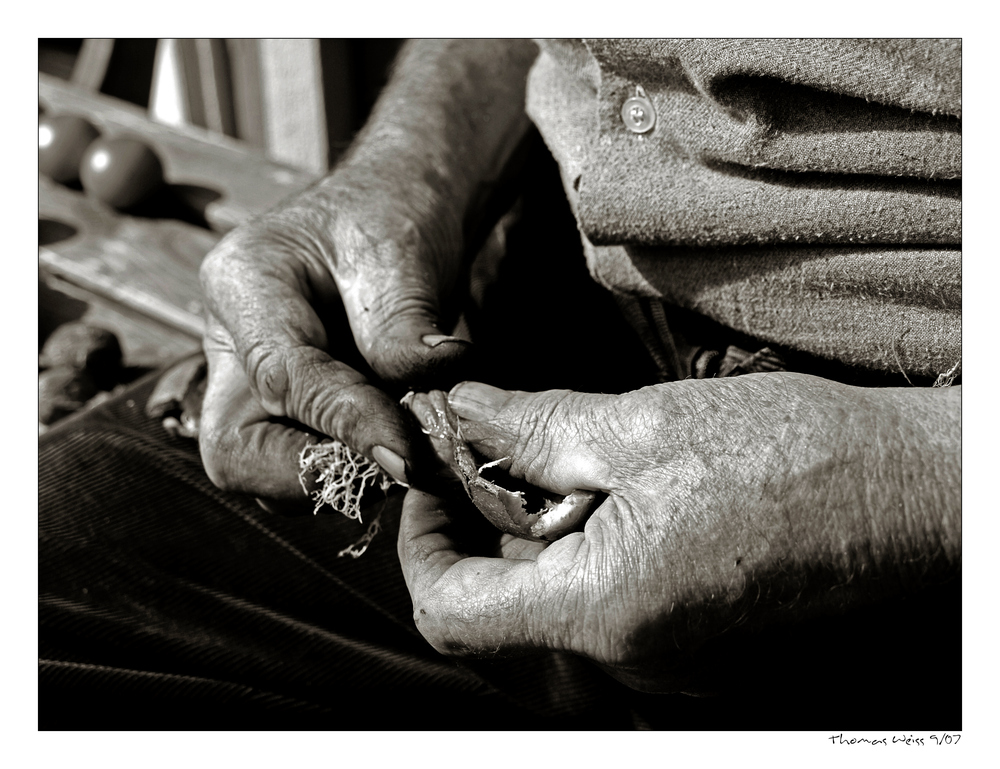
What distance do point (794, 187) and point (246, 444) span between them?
0.64 metres

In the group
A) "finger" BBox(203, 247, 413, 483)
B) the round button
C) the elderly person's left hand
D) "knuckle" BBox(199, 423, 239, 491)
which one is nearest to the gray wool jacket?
the round button

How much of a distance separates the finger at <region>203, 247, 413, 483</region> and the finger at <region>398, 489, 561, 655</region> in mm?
86

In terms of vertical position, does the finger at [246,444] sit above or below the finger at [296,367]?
below

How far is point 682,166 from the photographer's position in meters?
0.91

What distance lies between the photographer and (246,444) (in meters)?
0.95

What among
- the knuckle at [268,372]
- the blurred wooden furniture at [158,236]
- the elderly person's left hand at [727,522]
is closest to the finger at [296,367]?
the knuckle at [268,372]

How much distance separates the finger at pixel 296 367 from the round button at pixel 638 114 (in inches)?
15.6

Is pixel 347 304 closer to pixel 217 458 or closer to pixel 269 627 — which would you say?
pixel 217 458

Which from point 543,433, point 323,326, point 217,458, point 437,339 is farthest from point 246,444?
point 543,433

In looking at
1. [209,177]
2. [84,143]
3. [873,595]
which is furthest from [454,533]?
[84,143]

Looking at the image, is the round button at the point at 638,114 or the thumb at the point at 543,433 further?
the round button at the point at 638,114

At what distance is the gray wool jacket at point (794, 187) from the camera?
80 cm

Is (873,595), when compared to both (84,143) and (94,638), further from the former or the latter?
(84,143)

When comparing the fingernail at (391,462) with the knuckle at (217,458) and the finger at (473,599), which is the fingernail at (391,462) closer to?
the finger at (473,599)
